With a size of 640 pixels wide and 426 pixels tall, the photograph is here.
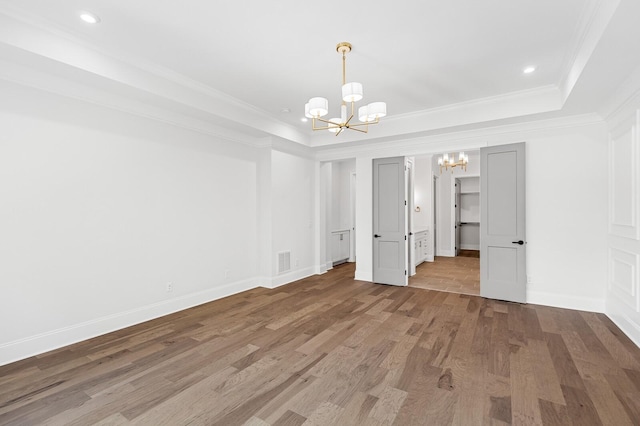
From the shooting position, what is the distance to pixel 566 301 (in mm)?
4484

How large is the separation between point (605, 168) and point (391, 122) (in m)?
3.09

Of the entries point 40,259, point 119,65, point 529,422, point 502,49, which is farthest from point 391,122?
point 40,259

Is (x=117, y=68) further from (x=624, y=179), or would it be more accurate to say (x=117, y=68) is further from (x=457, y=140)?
(x=624, y=179)

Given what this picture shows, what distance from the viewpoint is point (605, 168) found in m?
4.25

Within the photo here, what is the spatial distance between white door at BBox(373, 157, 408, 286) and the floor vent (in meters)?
1.72

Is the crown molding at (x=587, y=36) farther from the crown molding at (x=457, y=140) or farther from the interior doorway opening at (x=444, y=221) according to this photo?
the interior doorway opening at (x=444, y=221)

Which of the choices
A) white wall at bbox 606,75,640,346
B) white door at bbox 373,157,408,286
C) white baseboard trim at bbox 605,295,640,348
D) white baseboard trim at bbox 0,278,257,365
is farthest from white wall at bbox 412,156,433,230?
white baseboard trim at bbox 0,278,257,365

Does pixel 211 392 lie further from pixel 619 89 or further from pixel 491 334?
pixel 619 89

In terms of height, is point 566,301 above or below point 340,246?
below

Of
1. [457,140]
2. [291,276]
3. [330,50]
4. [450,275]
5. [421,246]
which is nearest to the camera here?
[330,50]

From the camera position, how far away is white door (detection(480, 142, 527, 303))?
474 cm

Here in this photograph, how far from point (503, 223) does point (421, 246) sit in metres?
3.42

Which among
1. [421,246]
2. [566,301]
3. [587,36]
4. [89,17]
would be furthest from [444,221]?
[89,17]

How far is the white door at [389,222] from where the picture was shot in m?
5.88
